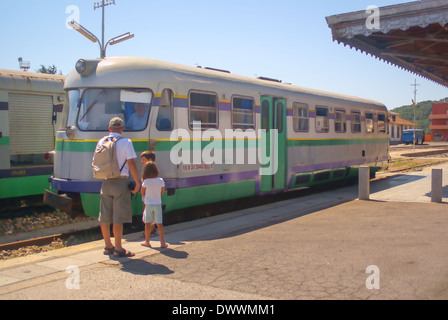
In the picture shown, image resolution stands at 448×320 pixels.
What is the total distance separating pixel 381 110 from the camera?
18781 mm

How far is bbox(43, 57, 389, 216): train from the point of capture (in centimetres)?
860

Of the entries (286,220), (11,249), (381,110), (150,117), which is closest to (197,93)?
(150,117)

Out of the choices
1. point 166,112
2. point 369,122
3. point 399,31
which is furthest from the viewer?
point 369,122

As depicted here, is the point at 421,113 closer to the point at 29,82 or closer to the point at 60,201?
the point at 29,82

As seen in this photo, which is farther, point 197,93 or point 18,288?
point 197,93

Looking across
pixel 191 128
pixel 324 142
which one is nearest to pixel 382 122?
pixel 324 142

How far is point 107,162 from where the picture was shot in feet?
21.2

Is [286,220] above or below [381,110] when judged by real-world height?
below

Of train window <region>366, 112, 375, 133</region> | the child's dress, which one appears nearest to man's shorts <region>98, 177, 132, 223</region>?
the child's dress

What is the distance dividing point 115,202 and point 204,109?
147 inches

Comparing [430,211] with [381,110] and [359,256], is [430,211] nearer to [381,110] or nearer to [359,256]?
[359,256]

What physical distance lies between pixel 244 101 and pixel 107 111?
141 inches

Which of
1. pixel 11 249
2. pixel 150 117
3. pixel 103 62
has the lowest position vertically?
pixel 11 249

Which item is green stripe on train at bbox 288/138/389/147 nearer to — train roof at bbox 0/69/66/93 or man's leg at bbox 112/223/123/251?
train roof at bbox 0/69/66/93
